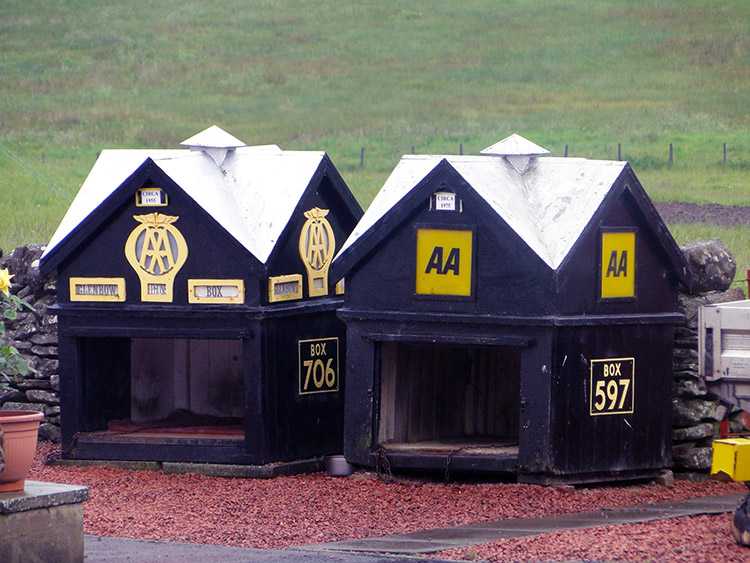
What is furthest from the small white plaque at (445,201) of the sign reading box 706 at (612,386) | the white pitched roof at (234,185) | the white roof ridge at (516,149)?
the sign reading box 706 at (612,386)

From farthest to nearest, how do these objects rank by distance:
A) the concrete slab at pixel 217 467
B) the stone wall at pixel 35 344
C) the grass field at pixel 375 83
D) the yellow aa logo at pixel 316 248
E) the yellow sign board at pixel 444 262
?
the grass field at pixel 375 83 < the stone wall at pixel 35 344 < the yellow aa logo at pixel 316 248 < the concrete slab at pixel 217 467 < the yellow sign board at pixel 444 262

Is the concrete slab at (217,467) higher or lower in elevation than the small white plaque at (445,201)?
lower

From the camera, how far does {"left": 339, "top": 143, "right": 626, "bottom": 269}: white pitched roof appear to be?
34.2ft

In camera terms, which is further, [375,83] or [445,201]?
[375,83]

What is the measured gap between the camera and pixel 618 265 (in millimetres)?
10555

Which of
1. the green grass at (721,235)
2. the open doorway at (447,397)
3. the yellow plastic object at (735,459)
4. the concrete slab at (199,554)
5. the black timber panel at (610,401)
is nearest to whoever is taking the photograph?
the concrete slab at (199,554)

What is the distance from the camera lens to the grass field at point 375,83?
88.4 ft

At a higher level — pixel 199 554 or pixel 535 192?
pixel 535 192

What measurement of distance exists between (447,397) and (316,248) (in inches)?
76.4

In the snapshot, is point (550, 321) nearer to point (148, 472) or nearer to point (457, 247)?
point (457, 247)

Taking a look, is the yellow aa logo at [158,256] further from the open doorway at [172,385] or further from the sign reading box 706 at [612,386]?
the sign reading box 706 at [612,386]

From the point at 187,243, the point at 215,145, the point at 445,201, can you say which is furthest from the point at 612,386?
the point at 215,145

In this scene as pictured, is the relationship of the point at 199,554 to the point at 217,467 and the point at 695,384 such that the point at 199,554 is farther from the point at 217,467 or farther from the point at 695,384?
the point at 695,384

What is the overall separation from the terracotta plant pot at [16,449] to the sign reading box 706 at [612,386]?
4654 millimetres
